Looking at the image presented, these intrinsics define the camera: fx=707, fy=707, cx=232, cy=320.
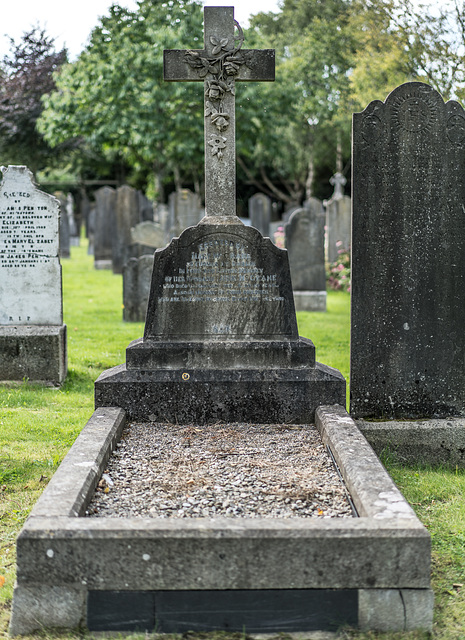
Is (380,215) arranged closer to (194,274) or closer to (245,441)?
(194,274)

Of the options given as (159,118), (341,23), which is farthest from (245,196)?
(159,118)

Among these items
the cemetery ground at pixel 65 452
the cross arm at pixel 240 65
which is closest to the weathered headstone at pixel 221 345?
the cemetery ground at pixel 65 452

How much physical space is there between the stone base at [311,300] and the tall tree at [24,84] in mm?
16866

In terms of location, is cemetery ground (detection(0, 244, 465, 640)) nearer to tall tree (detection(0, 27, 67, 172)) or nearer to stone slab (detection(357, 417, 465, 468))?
stone slab (detection(357, 417, 465, 468))

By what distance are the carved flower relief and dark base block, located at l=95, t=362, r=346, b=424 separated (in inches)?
79.7

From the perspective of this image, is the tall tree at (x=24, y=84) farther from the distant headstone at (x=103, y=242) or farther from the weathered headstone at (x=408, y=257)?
the weathered headstone at (x=408, y=257)

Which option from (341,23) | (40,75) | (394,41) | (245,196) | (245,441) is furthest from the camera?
(245,196)

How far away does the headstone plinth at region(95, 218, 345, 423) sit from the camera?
16.9ft

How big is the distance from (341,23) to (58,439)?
28.3 metres

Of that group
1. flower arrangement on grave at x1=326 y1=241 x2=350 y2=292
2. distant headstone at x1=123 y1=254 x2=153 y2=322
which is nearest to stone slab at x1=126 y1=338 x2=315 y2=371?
distant headstone at x1=123 y1=254 x2=153 y2=322

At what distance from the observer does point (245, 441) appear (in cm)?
477

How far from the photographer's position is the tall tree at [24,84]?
1019 inches

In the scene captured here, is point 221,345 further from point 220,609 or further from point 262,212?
point 262,212

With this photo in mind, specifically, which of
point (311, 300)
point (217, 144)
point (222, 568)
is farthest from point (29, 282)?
point (311, 300)
